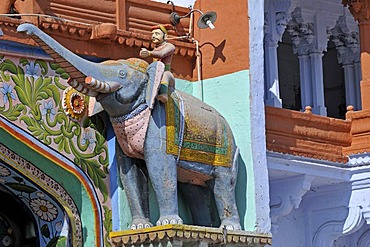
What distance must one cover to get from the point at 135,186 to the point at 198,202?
0.78m

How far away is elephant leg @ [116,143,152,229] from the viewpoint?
1102cm

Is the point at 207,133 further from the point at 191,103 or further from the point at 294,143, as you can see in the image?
the point at 294,143

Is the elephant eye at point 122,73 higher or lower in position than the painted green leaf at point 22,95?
higher

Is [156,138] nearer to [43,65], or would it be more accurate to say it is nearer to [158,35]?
[158,35]

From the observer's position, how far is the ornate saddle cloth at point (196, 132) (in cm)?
1106

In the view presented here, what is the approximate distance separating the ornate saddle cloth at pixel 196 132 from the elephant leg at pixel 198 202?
369 mm

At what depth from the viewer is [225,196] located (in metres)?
11.4

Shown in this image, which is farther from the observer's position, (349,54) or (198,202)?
(349,54)

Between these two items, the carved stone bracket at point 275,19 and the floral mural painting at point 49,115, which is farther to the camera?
the carved stone bracket at point 275,19

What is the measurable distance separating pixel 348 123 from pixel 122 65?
121 inches

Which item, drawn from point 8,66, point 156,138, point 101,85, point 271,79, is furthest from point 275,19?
point 8,66

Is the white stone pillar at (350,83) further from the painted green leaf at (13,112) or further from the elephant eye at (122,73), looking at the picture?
the painted green leaf at (13,112)

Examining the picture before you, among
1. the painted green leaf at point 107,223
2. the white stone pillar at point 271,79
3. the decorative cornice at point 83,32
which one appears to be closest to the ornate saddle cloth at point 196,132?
the decorative cornice at point 83,32

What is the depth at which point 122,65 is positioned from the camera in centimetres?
1093
